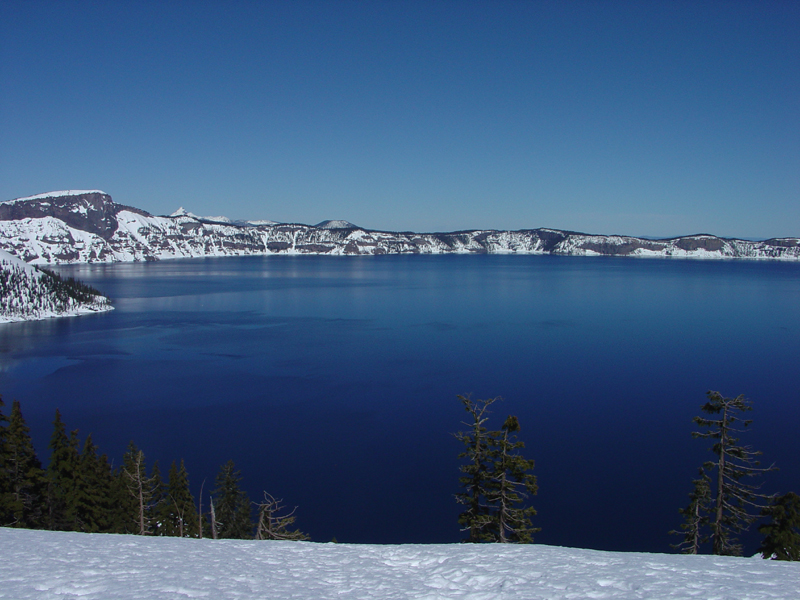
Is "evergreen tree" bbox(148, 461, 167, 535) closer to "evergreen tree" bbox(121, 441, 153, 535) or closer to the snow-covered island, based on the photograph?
"evergreen tree" bbox(121, 441, 153, 535)

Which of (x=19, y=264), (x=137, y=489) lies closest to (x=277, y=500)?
(x=137, y=489)

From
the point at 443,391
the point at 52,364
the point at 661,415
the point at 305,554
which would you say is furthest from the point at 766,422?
the point at 52,364

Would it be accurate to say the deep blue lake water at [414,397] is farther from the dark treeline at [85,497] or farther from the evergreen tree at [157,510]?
the dark treeline at [85,497]

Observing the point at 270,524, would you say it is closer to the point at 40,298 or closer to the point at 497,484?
the point at 497,484

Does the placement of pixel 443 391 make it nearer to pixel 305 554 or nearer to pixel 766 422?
pixel 766 422

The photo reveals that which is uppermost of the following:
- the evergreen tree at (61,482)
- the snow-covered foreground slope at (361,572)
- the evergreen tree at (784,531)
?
the snow-covered foreground slope at (361,572)

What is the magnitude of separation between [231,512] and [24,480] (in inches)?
288

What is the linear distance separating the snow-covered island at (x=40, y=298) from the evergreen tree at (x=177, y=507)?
253 feet

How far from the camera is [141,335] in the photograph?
203 feet

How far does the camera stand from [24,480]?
1777cm

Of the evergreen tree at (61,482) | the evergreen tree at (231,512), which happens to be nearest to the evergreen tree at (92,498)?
the evergreen tree at (61,482)

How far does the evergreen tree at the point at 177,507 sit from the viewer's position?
734 inches

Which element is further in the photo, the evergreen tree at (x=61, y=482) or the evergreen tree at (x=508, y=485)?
the evergreen tree at (x=61, y=482)

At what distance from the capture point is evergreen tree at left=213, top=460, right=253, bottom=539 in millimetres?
19422
